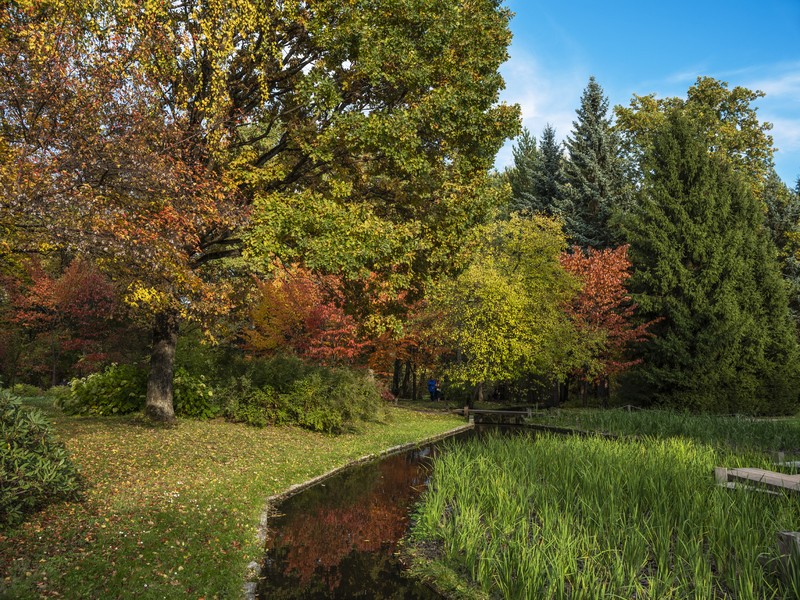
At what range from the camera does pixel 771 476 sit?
8.73 m

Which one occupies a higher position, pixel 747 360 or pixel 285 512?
pixel 747 360

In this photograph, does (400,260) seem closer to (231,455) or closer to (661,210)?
(231,455)

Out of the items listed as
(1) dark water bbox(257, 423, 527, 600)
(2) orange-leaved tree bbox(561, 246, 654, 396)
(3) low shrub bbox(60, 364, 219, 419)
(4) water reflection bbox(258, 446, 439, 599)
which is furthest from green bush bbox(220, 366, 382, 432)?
(2) orange-leaved tree bbox(561, 246, 654, 396)

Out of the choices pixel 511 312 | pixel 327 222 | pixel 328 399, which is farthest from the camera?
pixel 511 312

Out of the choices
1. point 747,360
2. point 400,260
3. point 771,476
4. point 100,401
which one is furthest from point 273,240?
point 747,360

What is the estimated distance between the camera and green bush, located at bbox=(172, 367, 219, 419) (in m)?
16.8

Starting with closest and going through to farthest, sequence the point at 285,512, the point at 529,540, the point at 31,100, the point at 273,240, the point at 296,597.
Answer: the point at 296,597 → the point at 529,540 → the point at 31,100 → the point at 285,512 → the point at 273,240

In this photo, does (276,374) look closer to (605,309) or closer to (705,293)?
(605,309)

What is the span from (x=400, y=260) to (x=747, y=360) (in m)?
23.9

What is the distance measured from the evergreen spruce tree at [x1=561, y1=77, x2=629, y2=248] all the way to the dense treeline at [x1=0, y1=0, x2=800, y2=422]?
19.8 ft

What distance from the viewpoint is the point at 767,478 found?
8672 mm

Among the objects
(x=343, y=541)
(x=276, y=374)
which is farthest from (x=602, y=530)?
(x=276, y=374)

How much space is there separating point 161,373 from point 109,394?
2945mm

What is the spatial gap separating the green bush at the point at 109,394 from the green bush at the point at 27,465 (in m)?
8.92
